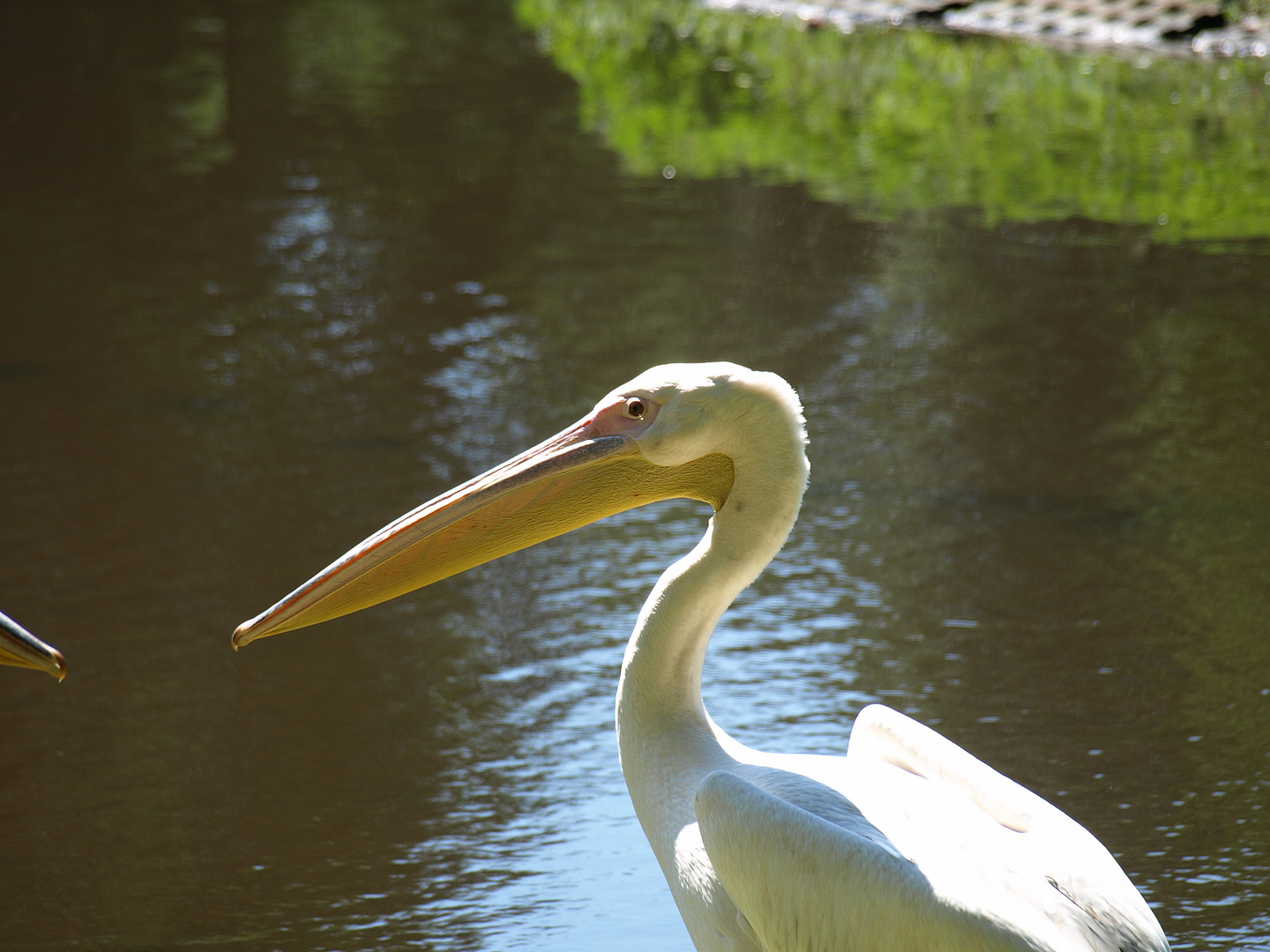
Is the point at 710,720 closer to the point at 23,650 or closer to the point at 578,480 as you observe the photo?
the point at 578,480

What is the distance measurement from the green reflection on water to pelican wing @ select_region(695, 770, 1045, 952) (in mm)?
6050

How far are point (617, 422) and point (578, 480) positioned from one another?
0.12 metres

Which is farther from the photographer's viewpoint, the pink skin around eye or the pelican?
the pink skin around eye

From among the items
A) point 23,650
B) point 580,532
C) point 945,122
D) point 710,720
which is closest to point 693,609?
point 710,720

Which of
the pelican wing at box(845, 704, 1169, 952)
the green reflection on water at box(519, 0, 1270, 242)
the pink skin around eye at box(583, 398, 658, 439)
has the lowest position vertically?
the pelican wing at box(845, 704, 1169, 952)

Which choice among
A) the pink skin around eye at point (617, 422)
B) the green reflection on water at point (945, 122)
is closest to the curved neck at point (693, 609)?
the pink skin around eye at point (617, 422)

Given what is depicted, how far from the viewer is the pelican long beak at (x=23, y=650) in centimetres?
231

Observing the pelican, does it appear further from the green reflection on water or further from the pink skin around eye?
the green reflection on water

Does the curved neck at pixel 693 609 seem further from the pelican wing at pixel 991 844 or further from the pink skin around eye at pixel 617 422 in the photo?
the pelican wing at pixel 991 844

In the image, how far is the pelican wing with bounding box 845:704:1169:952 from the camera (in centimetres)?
201

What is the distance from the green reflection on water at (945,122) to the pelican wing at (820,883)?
605cm

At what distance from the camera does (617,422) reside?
2.42 m

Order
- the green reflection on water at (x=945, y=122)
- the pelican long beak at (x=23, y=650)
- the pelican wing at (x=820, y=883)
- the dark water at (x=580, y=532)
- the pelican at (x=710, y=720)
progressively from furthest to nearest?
the green reflection on water at (x=945, y=122) < the dark water at (x=580, y=532) < the pelican long beak at (x=23, y=650) < the pelican at (x=710, y=720) < the pelican wing at (x=820, y=883)

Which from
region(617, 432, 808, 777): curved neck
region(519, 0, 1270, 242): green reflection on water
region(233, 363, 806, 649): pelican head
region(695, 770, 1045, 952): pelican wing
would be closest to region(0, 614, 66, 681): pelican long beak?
region(233, 363, 806, 649): pelican head
